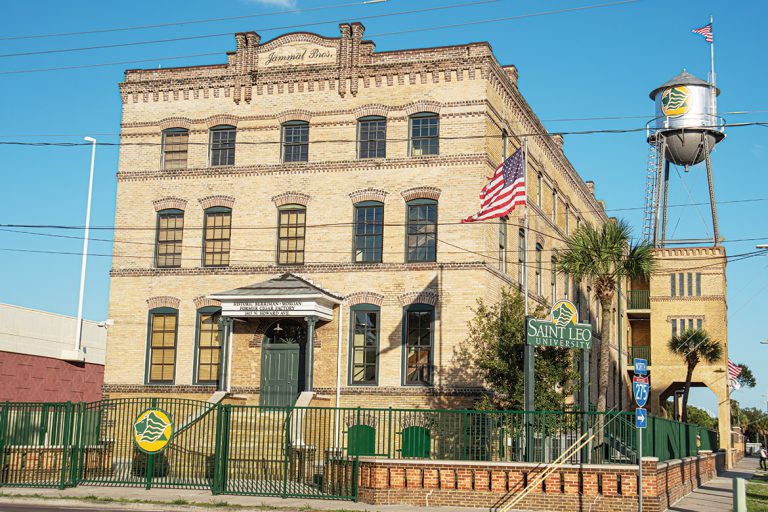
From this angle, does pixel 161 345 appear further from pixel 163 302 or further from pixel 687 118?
pixel 687 118

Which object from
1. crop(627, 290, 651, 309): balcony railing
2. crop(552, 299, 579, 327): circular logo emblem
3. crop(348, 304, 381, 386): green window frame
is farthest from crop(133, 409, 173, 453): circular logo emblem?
crop(627, 290, 651, 309): balcony railing

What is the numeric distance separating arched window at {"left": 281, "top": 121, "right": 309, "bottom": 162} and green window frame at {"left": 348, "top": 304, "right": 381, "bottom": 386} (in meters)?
6.02

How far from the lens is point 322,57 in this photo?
33562 millimetres

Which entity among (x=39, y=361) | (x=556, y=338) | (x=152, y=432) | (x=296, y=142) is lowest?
(x=152, y=432)

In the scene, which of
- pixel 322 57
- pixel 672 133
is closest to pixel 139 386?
pixel 322 57

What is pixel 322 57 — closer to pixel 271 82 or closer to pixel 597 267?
pixel 271 82

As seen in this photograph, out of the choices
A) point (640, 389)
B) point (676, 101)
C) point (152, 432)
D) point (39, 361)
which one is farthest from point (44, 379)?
point (676, 101)

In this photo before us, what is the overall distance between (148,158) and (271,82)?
5.61 m

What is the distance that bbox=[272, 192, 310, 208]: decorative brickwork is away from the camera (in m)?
32.7

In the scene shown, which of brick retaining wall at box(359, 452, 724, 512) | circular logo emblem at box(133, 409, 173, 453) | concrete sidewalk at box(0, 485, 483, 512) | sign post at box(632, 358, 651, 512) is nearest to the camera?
sign post at box(632, 358, 651, 512)

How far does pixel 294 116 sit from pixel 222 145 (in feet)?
9.93

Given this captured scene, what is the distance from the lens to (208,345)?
32750 millimetres

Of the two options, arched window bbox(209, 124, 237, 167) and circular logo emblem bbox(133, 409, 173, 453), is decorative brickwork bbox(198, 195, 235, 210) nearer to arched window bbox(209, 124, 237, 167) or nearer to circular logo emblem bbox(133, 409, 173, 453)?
arched window bbox(209, 124, 237, 167)

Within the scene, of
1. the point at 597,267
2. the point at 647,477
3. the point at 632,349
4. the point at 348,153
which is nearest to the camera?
the point at 647,477
